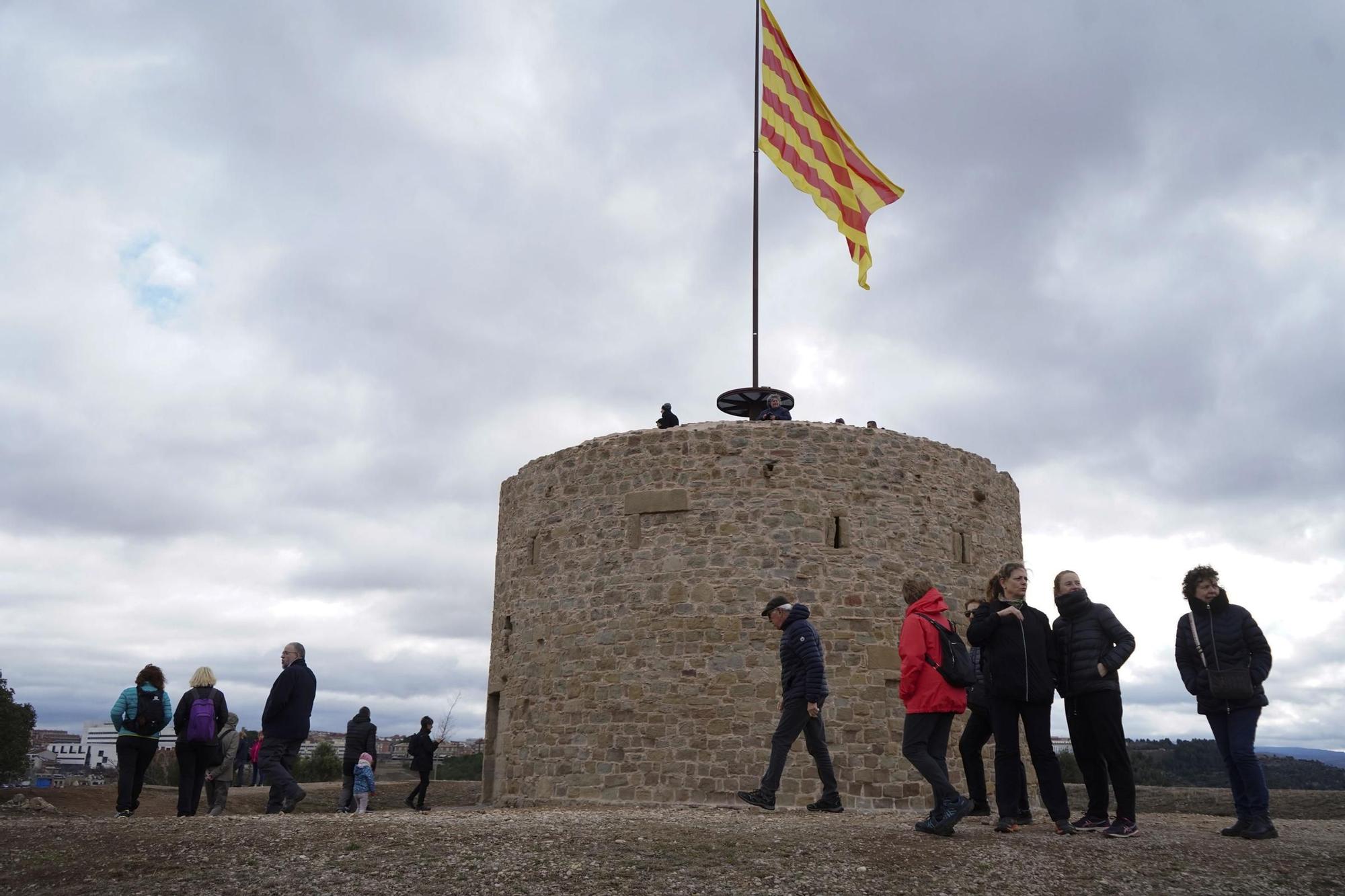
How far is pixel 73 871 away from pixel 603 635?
21.7 ft

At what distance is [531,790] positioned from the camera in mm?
12555

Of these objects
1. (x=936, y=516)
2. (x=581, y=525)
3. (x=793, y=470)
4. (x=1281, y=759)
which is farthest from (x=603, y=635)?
(x=1281, y=759)

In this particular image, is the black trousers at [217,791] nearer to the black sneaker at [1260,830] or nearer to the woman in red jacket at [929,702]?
the woman in red jacket at [929,702]

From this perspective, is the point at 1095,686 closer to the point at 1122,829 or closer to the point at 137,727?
the point at 1122,829

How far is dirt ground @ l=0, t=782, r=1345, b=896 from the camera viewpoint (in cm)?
592

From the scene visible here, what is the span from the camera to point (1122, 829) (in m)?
7.45

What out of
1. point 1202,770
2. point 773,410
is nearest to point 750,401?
point 773,410

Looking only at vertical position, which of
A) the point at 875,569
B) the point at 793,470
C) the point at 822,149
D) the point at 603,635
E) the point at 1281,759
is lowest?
the point at 1281,759

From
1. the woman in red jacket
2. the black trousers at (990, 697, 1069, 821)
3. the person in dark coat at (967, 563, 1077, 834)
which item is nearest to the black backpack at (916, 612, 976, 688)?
the woman in red jacket

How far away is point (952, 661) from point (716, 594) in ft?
16.2

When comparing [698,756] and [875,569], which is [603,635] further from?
[875,569]

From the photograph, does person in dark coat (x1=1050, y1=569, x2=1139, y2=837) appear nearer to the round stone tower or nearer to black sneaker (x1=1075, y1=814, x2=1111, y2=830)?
black sneaker (x1=1075, y1=814, x2=1111, y2=830)

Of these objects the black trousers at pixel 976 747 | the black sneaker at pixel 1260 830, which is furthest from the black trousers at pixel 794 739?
the black sneaker at pixel 1260 830

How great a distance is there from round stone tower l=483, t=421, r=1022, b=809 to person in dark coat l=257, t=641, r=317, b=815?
3331 millimetres
